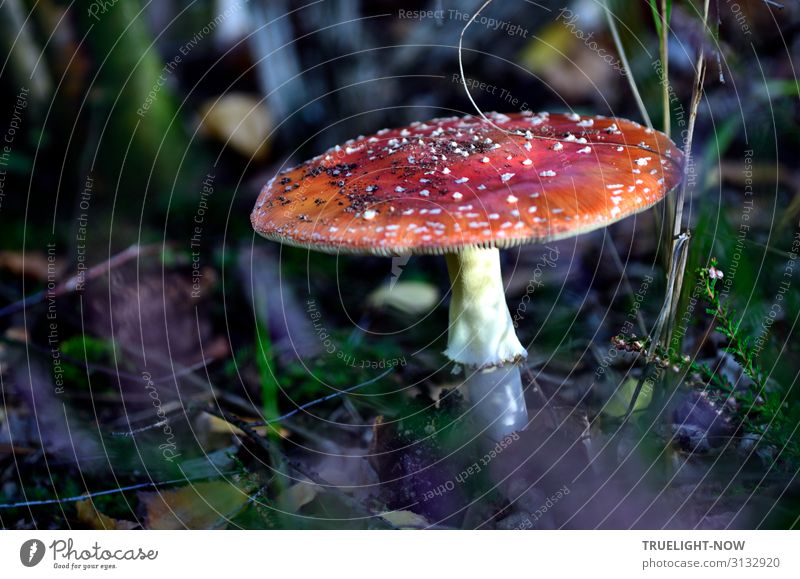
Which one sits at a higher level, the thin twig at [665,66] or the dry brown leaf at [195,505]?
the thin twig at [665,66]

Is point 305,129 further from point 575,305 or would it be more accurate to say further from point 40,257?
point 575,305

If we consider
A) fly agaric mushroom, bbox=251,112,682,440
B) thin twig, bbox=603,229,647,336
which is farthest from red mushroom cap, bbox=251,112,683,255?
thin twig, bbox=603,229,647,336

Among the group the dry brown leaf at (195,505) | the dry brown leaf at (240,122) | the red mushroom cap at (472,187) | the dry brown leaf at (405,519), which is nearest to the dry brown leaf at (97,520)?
the dry brown leaf at (195,505)

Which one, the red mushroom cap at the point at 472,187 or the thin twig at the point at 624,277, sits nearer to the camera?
the red mushroom cap at the point at 472,187

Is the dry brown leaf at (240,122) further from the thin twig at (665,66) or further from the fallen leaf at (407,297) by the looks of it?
the thin twig at (665,66)

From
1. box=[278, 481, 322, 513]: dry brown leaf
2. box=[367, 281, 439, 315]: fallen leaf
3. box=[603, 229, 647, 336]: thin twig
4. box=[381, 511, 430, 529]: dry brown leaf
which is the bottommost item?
box=[381, 511, 430, 529]: dry brown leaf

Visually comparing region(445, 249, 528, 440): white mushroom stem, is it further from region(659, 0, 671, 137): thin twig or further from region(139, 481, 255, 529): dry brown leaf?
region(139, 481, 255, 529): dry brown leaf
